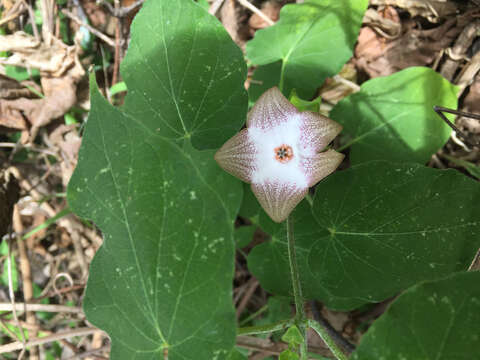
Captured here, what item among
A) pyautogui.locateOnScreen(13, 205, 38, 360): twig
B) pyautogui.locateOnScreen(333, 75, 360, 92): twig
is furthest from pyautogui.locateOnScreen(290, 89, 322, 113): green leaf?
pyautogui.locateOnScreen(13, 205, 38, 360): twig

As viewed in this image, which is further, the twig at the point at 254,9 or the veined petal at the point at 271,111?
the twig at the point at 254,9

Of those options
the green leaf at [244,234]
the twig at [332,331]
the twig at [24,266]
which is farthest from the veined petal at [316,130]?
the twig at [24,266]

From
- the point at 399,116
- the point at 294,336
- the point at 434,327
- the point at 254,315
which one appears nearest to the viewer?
the point at 434,327

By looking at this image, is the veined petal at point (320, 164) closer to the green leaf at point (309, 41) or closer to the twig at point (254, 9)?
the green leaf at point (309, 41)

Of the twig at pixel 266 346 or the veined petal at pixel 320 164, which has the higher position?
the veined petal at pixel 320 164

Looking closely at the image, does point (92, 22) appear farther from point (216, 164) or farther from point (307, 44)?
point (216, 164)

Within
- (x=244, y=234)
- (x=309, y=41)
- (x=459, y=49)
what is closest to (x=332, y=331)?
(x=244, y=234)

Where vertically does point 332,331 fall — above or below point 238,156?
below

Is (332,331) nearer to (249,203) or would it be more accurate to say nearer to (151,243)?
(249,203)
